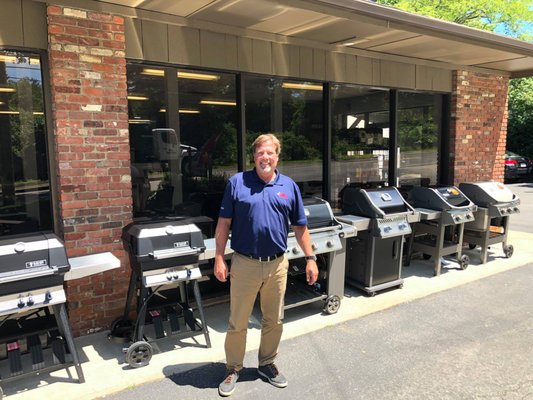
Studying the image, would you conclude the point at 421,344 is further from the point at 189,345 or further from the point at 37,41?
the point at 37,41

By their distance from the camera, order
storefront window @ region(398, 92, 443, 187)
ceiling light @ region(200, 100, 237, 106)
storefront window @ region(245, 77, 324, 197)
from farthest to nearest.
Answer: storefront window @ region(398, 92, 443, 187), storefront window @ region(245, 77, 324, 197), ceiling light @ region(200, 100, 237, 106)

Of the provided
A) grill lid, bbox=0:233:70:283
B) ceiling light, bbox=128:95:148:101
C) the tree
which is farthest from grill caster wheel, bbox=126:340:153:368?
the tree

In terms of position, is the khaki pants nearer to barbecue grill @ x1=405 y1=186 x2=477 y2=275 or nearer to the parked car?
barbecue grill @ x1=405 y1=186 x2=477 y2=275

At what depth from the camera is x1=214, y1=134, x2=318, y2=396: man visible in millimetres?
3023

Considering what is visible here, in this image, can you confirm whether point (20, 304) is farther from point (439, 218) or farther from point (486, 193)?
point (486, 193)

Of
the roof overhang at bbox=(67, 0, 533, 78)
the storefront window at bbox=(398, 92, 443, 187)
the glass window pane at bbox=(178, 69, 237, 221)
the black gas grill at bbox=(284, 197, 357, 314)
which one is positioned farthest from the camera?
the storefront window at bbox=(398, 92, 443, 187)

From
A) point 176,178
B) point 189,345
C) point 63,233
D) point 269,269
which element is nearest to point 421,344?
point 269,269

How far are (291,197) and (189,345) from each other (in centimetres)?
171

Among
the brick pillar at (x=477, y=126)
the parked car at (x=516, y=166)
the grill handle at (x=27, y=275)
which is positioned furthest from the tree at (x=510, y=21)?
the grill handle at (x=27, y=275)

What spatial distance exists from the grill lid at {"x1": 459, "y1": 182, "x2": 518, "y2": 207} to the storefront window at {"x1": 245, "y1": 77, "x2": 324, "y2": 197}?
91.0 inches

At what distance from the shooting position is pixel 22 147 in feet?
12.8

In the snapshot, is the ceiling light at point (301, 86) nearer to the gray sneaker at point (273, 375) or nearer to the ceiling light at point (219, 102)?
the ceiling light at point (219, 102)

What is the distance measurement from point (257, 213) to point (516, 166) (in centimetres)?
2002

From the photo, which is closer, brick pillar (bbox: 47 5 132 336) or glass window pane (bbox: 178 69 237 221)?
brick pillar (bbox: 47 5 132 336)
